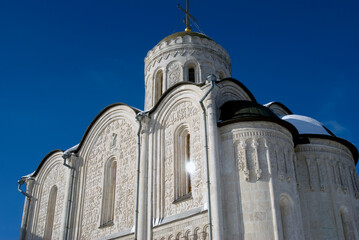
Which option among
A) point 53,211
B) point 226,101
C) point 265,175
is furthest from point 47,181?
point 265,175

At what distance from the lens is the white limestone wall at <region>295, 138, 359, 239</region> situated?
41.5ft

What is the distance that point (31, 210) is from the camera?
18.2 metres

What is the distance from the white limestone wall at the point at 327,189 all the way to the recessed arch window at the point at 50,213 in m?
10.2

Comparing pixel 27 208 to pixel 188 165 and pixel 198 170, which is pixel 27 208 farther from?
pixel 198 170

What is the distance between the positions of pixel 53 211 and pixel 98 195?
11.4 feet

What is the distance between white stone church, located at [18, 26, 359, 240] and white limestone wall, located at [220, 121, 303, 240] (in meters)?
0.03

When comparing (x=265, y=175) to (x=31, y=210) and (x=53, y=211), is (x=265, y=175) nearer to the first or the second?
(x=53, y=211)

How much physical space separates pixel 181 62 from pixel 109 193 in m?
5.85

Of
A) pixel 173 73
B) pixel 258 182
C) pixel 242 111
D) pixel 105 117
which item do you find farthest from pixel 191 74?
pixel 258 182

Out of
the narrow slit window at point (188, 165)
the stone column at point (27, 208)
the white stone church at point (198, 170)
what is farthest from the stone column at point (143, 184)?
the stone column at point (27, 208)

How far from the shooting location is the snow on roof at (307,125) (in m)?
14.1

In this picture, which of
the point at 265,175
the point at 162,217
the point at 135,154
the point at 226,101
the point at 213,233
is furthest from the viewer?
the point at 135,154

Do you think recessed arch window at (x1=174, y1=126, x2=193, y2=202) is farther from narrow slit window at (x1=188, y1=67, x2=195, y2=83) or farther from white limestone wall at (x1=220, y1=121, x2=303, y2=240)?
narrow slit window at (x1=188, y1=67, x2=195, y2=83)

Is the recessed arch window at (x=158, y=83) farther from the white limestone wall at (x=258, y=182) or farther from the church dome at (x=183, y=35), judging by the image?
the white limestone wall at (x=258, y=182)
